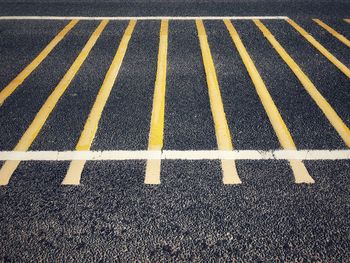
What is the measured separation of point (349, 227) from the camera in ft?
9.27

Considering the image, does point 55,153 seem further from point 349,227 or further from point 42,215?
point 349,227

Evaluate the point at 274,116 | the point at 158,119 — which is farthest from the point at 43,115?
the point at 274,116

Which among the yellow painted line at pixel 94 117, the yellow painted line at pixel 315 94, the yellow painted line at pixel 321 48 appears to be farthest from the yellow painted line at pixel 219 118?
the yellow painted line at pixel 321 48

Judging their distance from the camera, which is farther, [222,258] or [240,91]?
[240,91]

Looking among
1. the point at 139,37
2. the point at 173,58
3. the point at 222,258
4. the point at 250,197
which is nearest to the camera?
the point at 222,258

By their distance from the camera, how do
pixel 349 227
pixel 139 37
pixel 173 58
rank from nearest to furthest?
pixel 349 227 → pixel 173 58 → pixel 139 37

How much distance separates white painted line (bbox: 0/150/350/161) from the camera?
11.7 ft

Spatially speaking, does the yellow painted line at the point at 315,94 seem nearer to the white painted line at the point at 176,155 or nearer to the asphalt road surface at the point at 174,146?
the asphalt road surface at the point at 174,146

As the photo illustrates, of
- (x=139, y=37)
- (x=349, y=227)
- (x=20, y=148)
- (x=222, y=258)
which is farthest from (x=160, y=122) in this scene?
(x=139, y=37)

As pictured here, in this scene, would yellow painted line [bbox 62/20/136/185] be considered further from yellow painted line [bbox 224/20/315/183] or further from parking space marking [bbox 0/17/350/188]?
yellow painted line [bbox 224/20/315/183]

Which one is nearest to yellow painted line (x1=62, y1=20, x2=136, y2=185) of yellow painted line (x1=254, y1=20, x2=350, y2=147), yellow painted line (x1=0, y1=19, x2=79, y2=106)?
yellow painted line (x1=0, y1=19, x2=79, y2=106)

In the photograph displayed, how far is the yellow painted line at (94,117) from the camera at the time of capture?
132 inches

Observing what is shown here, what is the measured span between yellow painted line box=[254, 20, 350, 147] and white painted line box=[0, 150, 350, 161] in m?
0.42

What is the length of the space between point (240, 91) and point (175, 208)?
2.44 meters
